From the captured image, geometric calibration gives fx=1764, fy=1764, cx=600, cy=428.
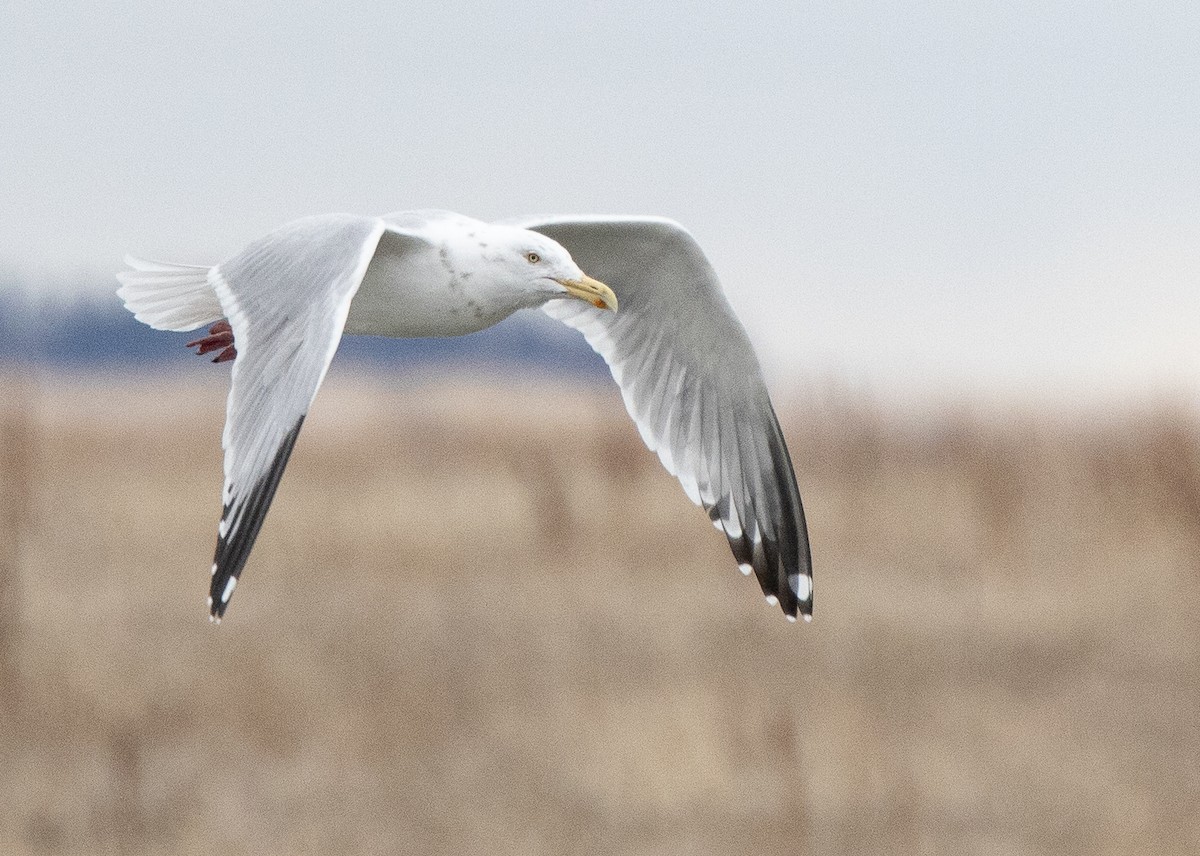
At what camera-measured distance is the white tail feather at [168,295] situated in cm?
312

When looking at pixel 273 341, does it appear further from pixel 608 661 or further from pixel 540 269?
pixel 608 661

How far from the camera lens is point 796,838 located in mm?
6473

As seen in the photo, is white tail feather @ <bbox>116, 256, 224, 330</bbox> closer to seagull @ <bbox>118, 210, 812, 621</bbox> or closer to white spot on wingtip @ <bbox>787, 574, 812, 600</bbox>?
seagull @ <bbox>118, 210, 812, 621</bbox>

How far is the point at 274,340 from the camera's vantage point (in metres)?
2.47

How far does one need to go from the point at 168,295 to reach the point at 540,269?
828 mm

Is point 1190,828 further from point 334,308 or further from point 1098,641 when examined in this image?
point 334,308

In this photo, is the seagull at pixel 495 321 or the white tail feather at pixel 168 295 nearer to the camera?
the seagull at pixel 495 321

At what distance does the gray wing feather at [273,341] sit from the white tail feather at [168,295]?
1.18 feet

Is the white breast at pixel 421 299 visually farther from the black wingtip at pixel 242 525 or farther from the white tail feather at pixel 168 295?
the white tail feather at pixel 168 295

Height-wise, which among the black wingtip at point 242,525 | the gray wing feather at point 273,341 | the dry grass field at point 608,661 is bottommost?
the dry grass field at point 608,661

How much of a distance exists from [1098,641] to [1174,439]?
3.90ft

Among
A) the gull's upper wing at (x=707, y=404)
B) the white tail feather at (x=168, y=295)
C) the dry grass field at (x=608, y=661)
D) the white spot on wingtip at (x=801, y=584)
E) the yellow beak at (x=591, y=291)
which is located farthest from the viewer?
the dry grass field at (x=608, y=661)

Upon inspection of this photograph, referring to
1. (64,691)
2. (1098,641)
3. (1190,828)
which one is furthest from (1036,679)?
(64,691)

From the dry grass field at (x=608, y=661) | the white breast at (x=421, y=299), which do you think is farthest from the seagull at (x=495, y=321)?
the dry grass field at (x=608, y=661)
